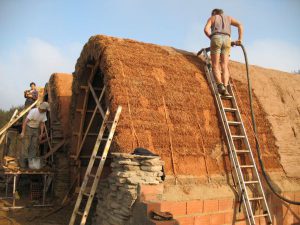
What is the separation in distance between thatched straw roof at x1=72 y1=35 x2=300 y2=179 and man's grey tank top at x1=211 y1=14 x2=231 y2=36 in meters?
1.08

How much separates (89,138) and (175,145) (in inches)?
158

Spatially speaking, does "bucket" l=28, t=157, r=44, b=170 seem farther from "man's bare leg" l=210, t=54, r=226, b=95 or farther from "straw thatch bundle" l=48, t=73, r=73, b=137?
"man's bare leg" l=210, t=54, r=226, b=95

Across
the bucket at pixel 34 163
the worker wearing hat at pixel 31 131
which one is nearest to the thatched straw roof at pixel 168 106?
the worker wearing hat at pixel 31 131

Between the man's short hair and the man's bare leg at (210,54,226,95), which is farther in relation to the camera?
the man's short hair

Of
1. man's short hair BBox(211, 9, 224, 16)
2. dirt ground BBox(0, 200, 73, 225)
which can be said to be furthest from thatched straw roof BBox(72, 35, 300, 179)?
dirt ground BBox(0, 200, 73, 225)

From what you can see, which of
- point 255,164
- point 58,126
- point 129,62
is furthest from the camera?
point 58,126

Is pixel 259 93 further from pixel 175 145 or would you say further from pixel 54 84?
pixel 54 84

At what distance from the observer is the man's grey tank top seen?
24.7 ft

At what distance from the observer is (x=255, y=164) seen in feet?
21.7

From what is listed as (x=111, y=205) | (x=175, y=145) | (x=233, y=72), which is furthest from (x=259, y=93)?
(x=111, y=205)

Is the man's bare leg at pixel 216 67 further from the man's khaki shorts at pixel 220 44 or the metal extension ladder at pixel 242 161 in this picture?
the metal extension ladder at pixel 242 161

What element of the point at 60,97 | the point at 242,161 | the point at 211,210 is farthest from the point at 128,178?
the point at 60,97

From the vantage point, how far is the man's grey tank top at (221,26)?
754cm

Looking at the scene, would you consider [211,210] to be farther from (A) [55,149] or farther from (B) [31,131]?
(A) [55,149]
